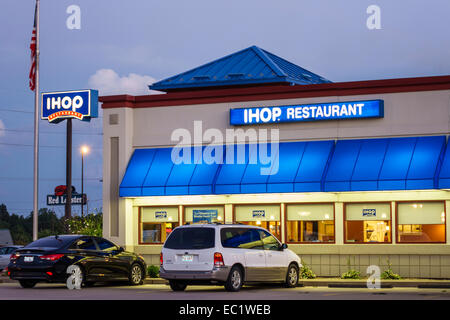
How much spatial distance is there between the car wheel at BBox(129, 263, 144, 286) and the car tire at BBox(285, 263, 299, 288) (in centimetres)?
485

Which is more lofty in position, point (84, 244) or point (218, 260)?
point (84, 244)

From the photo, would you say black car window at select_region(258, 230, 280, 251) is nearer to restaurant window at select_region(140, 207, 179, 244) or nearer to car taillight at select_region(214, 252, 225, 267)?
car taillight at select_region(214, 252, 225, 267)

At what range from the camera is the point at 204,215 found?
32.7 metres

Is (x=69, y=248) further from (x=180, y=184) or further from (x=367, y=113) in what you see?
(x=367, y=113)

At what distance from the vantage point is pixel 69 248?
2561 centimetres

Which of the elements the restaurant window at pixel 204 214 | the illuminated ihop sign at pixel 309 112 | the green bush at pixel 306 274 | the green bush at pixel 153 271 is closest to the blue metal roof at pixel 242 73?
the illuminated ihop sign at pixel 309 112

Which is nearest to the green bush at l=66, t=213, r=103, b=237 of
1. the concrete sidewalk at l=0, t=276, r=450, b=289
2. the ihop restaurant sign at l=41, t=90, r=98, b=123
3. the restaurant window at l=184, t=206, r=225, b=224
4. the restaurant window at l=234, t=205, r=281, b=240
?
the ihop restaurant sign at l=41, t=90, r=98, b=123

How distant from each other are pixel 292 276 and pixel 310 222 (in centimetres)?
518

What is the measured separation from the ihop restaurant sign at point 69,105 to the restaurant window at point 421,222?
41.9 ft

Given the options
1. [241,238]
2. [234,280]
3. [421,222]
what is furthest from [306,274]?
[234,280]

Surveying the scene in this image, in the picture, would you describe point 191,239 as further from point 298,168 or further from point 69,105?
point 69,105

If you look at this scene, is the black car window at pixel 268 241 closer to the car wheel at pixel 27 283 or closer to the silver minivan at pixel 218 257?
the silver minivan at pixel 218 257

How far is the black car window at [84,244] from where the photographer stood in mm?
25922
